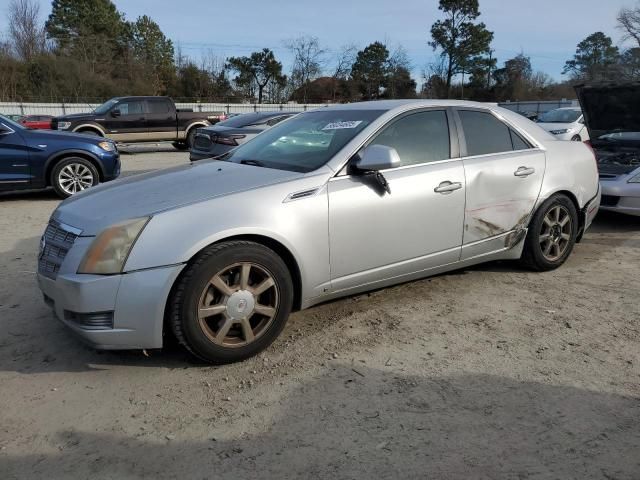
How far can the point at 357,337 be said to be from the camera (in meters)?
3.64

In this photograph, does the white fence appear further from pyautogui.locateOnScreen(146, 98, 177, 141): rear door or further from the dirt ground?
the dirt ground

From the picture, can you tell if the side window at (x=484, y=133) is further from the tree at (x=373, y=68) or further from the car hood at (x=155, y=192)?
the tree at (x=373, y=68)

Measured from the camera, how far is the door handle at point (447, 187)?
398 centimetres

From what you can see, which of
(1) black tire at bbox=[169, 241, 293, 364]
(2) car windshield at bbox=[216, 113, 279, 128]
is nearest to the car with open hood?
(1) black tire at bbox=[169, 241, 293, 364]

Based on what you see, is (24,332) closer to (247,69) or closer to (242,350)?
(242,350)

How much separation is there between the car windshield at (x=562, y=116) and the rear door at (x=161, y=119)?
1155cm

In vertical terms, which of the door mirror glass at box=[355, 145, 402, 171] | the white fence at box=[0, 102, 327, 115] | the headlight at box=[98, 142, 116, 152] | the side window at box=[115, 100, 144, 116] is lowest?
the headlight at box=[98, 142, 116, 152]

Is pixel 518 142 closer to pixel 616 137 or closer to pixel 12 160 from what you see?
pixel 616 137

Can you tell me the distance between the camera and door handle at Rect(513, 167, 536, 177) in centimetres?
449

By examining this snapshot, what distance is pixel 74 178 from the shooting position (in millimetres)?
8625

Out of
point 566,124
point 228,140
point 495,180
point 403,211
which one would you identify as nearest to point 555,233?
point 495,180

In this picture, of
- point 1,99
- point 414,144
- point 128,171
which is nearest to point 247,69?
point 1,99

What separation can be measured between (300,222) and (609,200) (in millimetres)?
5074

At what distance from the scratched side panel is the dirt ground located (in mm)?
503
